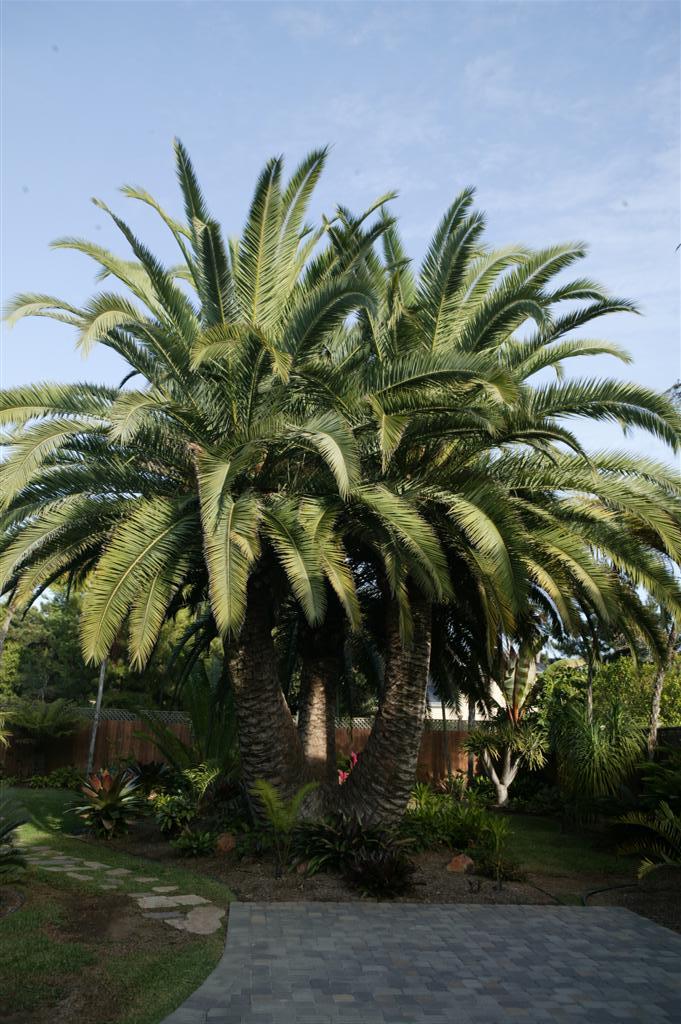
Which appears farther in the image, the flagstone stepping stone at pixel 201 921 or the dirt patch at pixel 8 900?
the dirt patch at pixel 8 900

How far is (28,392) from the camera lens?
401 inches

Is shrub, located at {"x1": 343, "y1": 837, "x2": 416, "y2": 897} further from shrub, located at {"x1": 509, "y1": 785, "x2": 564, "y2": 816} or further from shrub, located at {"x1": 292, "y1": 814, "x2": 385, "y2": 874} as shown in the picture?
shrub, located at {"x1": 509, "y1": 785, "x2": 564, "y2": 816}

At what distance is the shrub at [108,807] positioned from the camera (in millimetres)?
13508

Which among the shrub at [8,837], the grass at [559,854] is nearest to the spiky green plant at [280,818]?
the shrub at [8,837]

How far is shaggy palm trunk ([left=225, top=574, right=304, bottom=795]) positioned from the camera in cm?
1166

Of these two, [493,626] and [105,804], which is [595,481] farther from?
[105,804]

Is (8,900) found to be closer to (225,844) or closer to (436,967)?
(225,844)

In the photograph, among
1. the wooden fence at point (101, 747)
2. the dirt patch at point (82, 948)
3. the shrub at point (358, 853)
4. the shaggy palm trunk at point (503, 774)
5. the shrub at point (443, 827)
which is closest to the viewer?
the dirt patch at point (82, 948)

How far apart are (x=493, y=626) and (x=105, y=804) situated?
6734mm

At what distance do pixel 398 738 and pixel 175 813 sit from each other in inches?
133

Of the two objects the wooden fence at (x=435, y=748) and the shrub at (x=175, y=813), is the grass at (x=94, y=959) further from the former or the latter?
the wooden fence at (x=435, y=748)

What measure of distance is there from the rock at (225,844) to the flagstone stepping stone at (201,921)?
2.48 m

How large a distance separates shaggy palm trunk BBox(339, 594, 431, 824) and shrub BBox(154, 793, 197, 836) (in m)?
2.24

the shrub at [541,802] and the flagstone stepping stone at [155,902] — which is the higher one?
the shrub at [541,802]
